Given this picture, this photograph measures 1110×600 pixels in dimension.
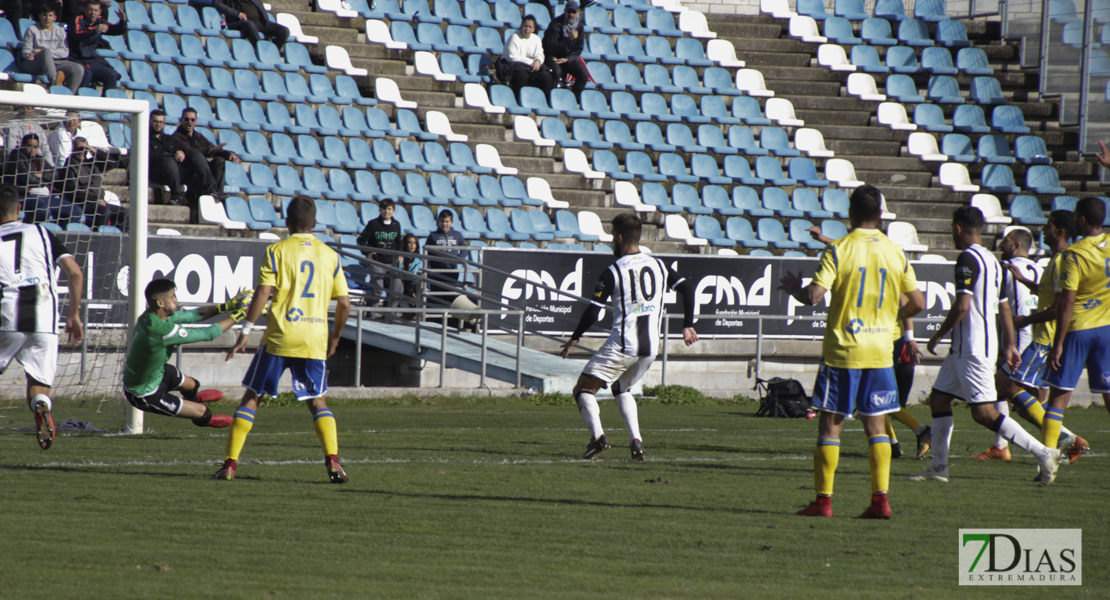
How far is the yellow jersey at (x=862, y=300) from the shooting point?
6957mm

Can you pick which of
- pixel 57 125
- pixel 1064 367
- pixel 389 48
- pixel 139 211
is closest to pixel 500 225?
pixel 389 48

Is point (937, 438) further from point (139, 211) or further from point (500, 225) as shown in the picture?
point (500, 225)

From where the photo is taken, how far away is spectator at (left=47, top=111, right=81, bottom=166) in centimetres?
1378

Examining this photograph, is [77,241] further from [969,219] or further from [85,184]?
[969,219]

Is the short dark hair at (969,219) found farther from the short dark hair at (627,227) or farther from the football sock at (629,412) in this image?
the football sock at (629,412)

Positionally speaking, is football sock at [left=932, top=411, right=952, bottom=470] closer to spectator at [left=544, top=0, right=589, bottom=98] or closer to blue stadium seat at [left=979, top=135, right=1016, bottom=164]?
spectator at [left=544, top=0, right=589, bottom=98]

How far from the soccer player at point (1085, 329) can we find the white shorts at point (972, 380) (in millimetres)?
613

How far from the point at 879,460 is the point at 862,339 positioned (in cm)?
69

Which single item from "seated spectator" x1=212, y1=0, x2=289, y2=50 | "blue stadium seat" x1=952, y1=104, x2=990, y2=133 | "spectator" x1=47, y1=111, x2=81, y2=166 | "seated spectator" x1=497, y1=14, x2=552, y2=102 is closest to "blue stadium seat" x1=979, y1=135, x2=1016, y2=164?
"blue stadium seat" x1=952, y1=104, x2=990, y2=133

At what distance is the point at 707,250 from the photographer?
21516 millimetres

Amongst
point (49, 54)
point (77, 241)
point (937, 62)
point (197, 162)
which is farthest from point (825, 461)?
point (937, 62)

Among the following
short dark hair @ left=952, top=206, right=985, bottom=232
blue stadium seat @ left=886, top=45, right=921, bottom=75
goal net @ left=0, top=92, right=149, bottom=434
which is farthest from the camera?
blue stadium seat @ left=886, top=45, right=921, bottom=75

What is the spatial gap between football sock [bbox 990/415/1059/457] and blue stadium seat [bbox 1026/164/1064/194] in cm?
1687

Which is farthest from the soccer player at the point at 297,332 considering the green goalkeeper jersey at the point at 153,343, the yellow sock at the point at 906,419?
the yellow sock at the point at 906,419
